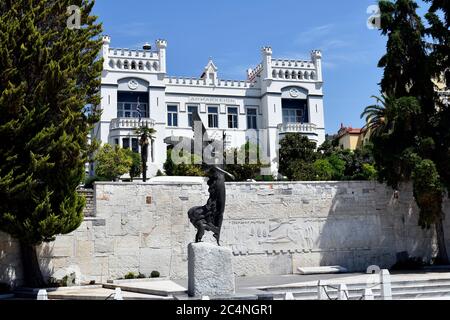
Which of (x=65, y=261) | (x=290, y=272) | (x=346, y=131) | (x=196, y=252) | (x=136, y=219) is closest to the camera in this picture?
(x=196, y=252)

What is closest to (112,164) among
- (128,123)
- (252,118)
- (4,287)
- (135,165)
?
(135,165)

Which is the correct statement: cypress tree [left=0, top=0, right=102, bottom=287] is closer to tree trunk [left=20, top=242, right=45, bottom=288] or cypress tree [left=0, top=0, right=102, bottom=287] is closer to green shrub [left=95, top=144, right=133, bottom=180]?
tree trunk [left=20, top=242, right=45, bottom=288]

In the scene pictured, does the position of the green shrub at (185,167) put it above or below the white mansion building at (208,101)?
below

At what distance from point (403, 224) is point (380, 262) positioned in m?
2.03

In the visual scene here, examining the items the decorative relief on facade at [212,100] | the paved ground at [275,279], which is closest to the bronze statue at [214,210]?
the paved ground at [275,279]

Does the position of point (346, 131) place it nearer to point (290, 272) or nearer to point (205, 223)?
point (290, 272)

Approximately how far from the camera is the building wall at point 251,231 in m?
18.3

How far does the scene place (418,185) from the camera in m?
19.8

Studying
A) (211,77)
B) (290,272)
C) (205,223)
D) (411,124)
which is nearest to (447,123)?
(411,124)

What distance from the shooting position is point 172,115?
1832 inches

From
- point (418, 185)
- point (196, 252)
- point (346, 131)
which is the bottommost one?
point (196, 252)

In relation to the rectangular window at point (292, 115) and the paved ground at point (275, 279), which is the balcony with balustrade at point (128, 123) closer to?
the rectangular window at point (292, 115)

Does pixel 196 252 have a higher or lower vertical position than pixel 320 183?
lower

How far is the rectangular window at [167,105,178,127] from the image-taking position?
152 ft
